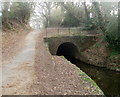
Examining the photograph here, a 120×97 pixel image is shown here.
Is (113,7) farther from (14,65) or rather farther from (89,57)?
(14,65)

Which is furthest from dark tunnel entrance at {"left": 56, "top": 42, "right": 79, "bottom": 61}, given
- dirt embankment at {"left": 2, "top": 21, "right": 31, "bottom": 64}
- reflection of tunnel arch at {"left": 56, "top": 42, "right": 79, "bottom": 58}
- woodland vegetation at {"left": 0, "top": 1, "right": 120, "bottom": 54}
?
dirt embankment at {"left": 2, "top": 21, "right": 31, "bottom": 64}

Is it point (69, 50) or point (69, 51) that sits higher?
point (69, 50)

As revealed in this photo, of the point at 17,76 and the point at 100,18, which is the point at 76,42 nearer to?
the point at 100,18

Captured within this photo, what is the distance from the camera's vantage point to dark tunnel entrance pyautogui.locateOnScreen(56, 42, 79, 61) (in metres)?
21.0

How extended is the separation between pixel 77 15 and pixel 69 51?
959 cm

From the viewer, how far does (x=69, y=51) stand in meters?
23.2

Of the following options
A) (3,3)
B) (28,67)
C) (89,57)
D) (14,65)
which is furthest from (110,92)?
(3,3)

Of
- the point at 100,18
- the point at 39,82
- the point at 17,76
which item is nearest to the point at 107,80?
the point at 39,82

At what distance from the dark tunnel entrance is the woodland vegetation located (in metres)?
4.05

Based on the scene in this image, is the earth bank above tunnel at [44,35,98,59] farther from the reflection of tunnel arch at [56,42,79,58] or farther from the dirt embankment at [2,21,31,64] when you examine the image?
the dirt embankment at [2,21,31,64]

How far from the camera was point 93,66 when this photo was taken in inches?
648

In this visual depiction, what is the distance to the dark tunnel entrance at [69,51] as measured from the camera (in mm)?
21033

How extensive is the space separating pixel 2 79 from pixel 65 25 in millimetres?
27341

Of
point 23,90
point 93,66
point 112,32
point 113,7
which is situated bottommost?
point 93,66
